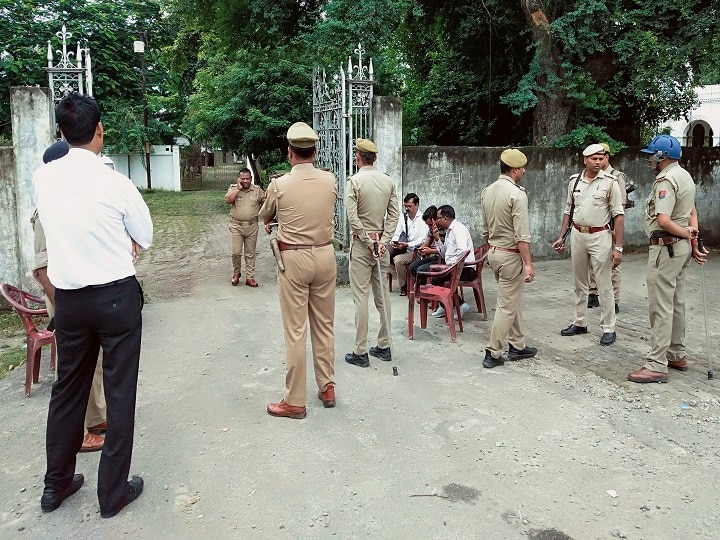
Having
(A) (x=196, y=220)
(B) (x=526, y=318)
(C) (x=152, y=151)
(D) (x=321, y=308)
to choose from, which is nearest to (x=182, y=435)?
(D) (x=321, y=308)

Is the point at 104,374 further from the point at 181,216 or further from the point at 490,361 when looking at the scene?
the point at 181,216

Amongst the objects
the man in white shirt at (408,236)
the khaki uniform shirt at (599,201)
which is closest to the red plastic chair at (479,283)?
the man in white shirt at (408,236)

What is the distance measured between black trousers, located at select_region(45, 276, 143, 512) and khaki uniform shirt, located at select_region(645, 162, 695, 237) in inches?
161

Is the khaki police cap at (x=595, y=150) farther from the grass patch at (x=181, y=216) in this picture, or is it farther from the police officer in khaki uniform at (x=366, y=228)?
the grass patch at (x=181, y=216)

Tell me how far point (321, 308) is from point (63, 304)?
74.9 inches

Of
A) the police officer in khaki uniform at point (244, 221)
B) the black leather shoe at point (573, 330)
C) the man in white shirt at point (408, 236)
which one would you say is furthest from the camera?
the police officer in khaki uniform at point (244, 221)

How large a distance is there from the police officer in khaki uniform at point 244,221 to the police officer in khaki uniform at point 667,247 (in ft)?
17.5

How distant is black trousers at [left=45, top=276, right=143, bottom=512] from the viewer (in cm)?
331

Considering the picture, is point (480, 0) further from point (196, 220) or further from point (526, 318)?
point (196, 220)

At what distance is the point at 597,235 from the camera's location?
6.56 m

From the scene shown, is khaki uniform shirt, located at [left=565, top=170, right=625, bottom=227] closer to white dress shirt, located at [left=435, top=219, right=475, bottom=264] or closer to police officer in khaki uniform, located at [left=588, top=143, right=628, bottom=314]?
police officer in khaki uniform, located at [left=588, top=143, right=628, bottom=314]

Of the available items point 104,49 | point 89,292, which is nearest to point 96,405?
point 89,292

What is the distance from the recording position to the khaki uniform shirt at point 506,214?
5.59 metres

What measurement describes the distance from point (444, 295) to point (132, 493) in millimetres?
3758
